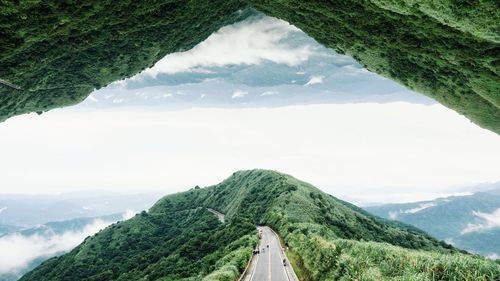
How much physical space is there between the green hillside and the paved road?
71.6 inches

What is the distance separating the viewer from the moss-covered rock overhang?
94.0 feet

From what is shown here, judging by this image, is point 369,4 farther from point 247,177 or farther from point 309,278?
point 247,177

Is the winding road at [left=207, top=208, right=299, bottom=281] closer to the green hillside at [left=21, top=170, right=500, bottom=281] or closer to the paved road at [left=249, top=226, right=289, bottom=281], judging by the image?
the paved road at [left=249, top=226, right=289, bottom=281]

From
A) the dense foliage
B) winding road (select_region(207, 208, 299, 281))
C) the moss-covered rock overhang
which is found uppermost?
the moss-covered rock overhang

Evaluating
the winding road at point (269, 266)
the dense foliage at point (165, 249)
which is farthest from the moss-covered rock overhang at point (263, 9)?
the dense foliage at point (165, 249)

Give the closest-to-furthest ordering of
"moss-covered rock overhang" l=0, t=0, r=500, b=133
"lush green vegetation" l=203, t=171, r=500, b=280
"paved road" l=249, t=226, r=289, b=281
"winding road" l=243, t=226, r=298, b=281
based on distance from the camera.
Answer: "lush green vegetation" l=203, t=171, r=500, b=280 → "moss-covered rock overhang" l=0, t=0, r=500, b=133 → "winding road" l=243, t=226, r=298, b=281 → "paved road" l=249, t=226, r=289, b=281

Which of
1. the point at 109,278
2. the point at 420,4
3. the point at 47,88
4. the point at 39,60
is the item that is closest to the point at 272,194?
the point at 109,278

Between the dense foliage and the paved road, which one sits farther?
the dense foliage

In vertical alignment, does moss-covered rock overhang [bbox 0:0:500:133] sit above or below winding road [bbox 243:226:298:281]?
above

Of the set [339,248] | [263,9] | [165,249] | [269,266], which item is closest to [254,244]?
[269,266]

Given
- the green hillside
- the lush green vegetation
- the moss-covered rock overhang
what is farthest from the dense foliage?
the moss-covered rock overhang

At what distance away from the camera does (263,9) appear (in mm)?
61125

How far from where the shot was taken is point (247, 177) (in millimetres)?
166875

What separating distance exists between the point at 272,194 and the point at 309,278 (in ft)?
236
